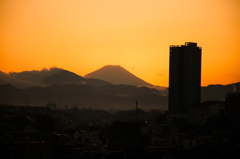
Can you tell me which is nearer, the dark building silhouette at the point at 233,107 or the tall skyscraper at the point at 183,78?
the dark building silhouette at the point at 233,107

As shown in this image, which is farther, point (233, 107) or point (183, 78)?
point (183, 78)

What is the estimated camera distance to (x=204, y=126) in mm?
113188

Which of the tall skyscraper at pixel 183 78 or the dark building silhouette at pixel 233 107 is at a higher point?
the tall skyscraper at pixel 183 78

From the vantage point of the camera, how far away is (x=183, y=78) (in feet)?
471

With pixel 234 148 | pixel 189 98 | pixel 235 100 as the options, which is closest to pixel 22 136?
pixel 234 148

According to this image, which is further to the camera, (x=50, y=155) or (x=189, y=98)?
(x=189, y=98)

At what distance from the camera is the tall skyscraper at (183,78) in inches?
5610

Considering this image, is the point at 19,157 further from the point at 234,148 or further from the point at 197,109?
the point at 197,109

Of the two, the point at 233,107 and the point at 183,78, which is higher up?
the point at 183,78

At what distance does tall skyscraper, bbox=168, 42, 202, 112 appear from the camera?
A: 142500mm

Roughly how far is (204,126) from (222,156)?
50196 millimetres

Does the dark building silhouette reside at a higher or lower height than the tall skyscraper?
lower

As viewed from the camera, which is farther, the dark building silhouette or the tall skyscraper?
the tall skyscraper

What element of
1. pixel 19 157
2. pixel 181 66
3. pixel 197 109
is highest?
pixel 181 66
